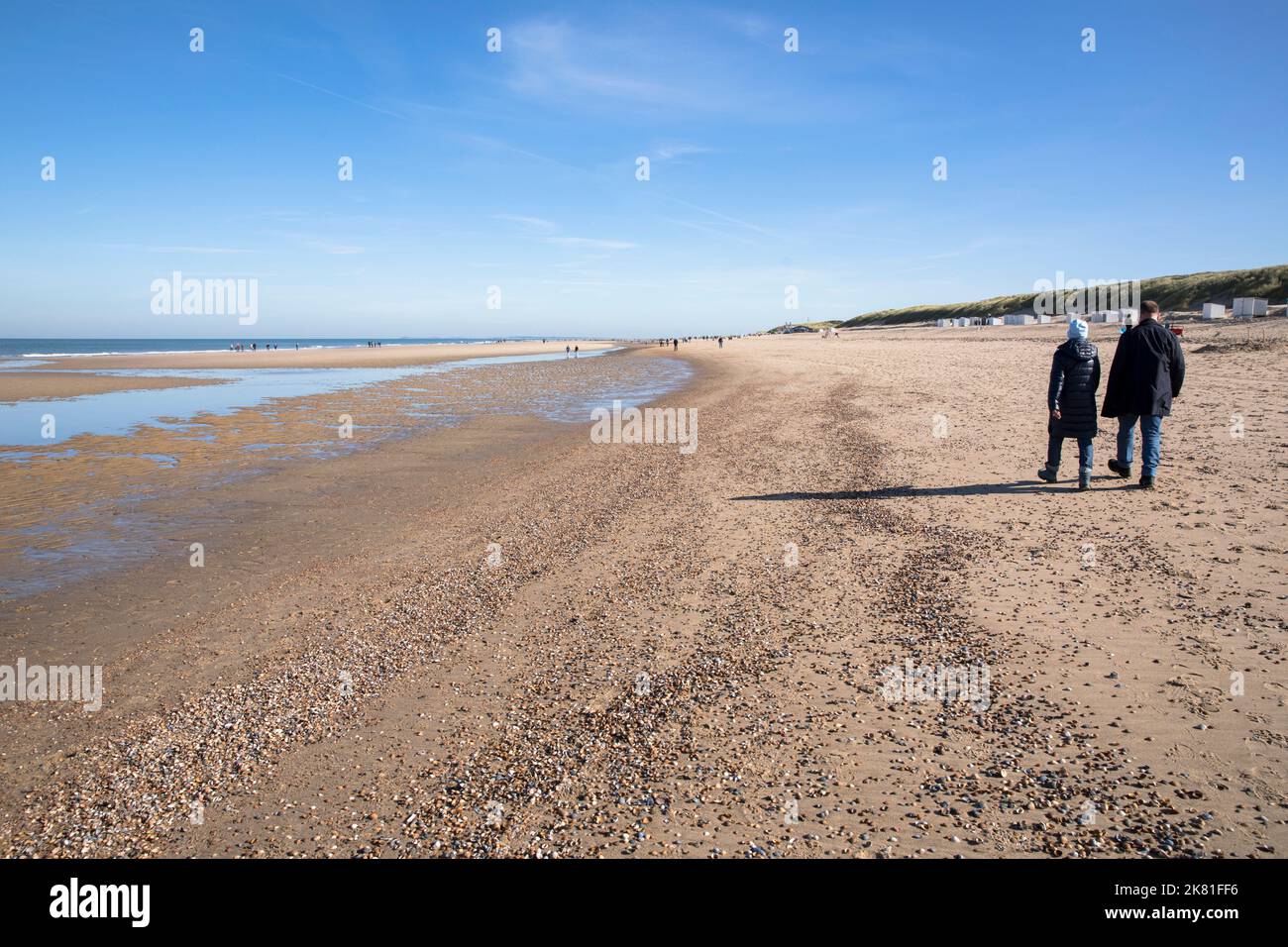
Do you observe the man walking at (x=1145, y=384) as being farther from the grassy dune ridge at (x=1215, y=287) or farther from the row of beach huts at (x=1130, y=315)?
the grassy dune ridge at (x=1215, y=287)

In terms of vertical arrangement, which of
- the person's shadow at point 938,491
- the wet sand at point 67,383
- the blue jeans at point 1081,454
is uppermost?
the wet sand at point 67,383

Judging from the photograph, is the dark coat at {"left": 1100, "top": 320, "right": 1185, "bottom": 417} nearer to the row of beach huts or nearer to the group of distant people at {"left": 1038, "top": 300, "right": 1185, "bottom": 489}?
the group of distant people at {"left": 1038, "top": 300, "right": 1185, "bottom": 489}

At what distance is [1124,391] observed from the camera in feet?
36.2

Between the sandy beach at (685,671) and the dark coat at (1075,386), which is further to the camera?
the dark coat at (1075,386)

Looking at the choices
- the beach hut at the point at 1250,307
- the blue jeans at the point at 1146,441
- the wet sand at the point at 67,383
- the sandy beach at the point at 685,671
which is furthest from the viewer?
the beach hut at the point at 1250,307

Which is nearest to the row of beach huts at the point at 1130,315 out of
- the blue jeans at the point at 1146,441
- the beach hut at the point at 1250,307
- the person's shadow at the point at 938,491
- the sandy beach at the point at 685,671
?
the beach hut at the point at 1250,307

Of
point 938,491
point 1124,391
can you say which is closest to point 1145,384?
point 1124,391

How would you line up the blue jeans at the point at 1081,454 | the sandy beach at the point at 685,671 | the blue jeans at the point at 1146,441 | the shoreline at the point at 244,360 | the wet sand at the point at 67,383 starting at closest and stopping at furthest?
1. the sandy beach at the point at 685,671
2. the blue jeans at the point at 1146,441
3. the blue jeans at the point at 1081,454
4. the wet sand at the point at 67,383
5. the shoreline at the point at 244,360

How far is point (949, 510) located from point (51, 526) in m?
15.4

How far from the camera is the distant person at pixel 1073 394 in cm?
1121

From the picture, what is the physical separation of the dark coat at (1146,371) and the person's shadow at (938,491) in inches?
57.2

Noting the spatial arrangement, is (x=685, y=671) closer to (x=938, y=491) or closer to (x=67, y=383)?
(x=938, y=491)

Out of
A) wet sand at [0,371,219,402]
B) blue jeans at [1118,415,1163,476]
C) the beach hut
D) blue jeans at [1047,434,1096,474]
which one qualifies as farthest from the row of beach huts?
wet sand at [0,371,219,402]

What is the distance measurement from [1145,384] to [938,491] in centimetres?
354
